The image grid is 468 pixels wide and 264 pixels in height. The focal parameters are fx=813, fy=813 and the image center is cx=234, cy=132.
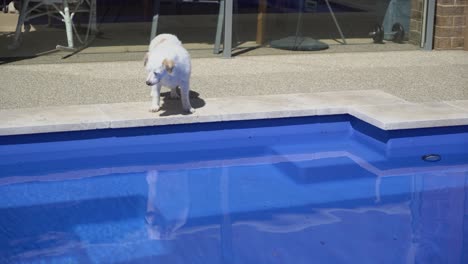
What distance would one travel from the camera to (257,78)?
27.2 feet

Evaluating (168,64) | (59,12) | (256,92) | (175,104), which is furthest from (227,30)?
(168,64)

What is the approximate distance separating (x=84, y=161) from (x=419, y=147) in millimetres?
2781

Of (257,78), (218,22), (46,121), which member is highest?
(218,22)

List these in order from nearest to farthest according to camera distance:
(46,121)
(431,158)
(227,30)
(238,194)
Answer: (238,194) → (46,121) → (431,158) → (227,30)

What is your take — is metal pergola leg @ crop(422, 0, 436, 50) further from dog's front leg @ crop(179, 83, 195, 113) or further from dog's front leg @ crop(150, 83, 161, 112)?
dog's front leg @ crop(150, 83, 161, 112)

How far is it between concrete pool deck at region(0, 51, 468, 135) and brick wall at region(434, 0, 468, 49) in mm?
260

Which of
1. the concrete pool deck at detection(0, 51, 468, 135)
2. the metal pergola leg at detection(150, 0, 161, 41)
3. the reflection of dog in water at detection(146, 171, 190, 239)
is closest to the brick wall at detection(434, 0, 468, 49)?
the concrete pool deck at detection(0, 51, 468, 135)

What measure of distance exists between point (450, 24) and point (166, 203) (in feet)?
17.5

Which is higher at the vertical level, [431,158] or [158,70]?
[158,70]

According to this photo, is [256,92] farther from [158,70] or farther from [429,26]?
[429,26]

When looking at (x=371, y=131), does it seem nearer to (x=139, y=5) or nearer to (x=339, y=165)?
(x=339, y=165)

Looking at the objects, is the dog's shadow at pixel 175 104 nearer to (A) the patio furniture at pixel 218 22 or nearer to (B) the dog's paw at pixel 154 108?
(B) the dog's paw at pixel 154 108

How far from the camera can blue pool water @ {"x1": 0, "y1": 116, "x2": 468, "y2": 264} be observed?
500cm

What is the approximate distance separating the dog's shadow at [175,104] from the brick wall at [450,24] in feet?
12.3
